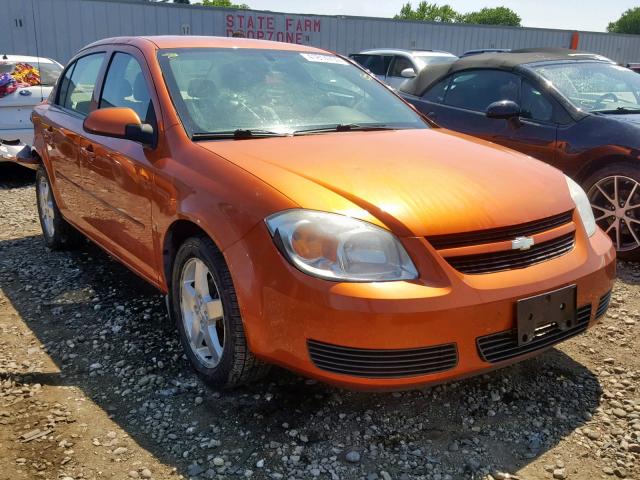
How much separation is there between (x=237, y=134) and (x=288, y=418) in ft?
4.43

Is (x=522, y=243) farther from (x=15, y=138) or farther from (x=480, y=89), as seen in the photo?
(x=15, y=138)

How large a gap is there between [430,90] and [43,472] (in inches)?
200

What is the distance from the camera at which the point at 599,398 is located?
273 cm

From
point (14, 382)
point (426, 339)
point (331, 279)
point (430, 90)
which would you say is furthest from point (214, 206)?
point (430, 90)

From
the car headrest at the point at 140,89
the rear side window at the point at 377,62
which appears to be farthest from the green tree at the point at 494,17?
the car headrest at the point at 140,89

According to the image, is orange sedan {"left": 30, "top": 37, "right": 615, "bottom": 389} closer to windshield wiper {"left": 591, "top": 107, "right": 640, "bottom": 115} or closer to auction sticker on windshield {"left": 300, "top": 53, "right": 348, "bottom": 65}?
auction sticker on windshield {"left": 300, "top": 53, "right": 348, "bottom": 65}

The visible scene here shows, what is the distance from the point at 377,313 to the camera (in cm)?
207

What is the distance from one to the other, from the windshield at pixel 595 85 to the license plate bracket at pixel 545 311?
9.81ft

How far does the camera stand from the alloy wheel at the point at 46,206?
4816 millimetres

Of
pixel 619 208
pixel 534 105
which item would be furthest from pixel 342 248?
pixel 534 105

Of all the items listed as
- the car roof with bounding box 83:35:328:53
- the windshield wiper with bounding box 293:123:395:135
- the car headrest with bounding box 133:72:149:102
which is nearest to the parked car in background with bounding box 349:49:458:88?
the car roof with bounding box 83:35:328:53

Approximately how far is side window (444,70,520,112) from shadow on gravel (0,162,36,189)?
5290 mm

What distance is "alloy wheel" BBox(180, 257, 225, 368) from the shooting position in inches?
104

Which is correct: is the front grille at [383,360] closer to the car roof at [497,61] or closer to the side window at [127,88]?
the side window at [127,88]
